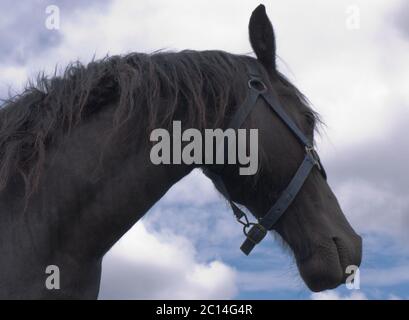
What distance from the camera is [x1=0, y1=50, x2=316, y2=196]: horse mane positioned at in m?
3.66

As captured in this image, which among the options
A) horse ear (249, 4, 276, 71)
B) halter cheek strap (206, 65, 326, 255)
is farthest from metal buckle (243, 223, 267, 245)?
horse ear (249, 4, 276, 71)

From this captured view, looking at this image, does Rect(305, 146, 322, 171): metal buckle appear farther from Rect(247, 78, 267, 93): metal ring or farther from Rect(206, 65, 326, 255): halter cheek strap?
Rect(247, 78, 267, 93): metal ring

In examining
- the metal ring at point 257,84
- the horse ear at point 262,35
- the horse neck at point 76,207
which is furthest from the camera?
the horse ear at point 262,35

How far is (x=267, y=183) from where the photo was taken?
3.88m

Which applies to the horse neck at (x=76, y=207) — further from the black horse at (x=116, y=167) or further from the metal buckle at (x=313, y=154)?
the metal buckle at (x=313, y=154)

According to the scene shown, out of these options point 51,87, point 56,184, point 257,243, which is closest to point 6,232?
point 56,184

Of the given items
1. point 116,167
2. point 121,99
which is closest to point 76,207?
point 116,167

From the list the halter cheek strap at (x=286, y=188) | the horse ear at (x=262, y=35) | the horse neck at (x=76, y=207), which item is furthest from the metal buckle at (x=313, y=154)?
the horse neck at (x=76, y=207)

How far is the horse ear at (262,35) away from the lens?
415 centimetres

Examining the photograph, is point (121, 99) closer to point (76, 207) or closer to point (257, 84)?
point (76, 207)

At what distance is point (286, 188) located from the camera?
12.7 ft

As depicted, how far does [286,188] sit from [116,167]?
4.09 ft

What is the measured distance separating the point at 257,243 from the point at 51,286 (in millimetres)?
1559
